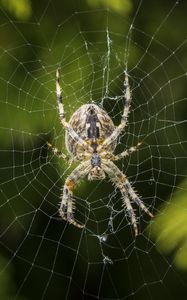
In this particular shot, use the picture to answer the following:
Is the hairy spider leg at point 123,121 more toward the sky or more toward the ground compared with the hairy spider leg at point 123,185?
more toward the sky

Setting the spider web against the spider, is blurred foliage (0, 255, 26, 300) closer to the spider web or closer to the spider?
the spider web

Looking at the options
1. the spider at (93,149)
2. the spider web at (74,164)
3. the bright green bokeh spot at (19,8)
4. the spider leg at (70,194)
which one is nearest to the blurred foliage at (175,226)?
the spider web at (74,164)

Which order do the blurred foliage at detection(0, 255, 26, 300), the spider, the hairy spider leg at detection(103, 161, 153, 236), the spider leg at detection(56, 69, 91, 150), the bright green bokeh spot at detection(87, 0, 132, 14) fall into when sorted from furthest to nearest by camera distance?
the hairy spider leg at detection(103, 161, 153, 236) < the blurred foliage at detection(0, 255, 26, 300) < the spider < the bright green bokeh spot at detection(87, 0, 132, 14) < the spider leg at detection(56, 69, 91, 150)

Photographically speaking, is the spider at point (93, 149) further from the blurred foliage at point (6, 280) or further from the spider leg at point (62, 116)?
the blurred foliage at point (6, 280)

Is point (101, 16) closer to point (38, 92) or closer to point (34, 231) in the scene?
point (38, 92)

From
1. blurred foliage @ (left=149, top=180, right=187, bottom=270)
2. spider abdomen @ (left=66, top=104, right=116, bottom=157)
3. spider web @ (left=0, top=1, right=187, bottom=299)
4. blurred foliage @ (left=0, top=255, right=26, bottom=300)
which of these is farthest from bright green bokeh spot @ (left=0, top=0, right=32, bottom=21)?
blurred foliage @ (left=0, top=255, right=26, bottom=300)

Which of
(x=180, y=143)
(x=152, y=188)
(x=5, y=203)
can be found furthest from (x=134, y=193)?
(x=5, y=203)
